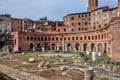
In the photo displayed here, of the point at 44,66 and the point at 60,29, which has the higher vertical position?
the point at 60,29

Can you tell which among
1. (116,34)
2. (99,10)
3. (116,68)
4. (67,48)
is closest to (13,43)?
(67,48)

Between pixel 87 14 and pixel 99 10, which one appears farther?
pixel 87 14

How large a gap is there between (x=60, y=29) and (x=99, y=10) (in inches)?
783

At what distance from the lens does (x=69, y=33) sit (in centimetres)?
9381

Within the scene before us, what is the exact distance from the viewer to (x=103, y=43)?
75.6 m

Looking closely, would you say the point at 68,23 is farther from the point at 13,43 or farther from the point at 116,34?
the point at 116,34

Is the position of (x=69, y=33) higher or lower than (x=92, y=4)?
lower

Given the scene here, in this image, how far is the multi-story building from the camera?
83.8 metres

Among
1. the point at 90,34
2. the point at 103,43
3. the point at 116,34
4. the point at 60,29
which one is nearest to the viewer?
→ the point at 116,34

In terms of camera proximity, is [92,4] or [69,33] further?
[92,4]

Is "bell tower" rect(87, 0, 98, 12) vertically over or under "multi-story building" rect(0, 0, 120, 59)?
over

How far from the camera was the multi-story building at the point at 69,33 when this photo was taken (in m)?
83.8

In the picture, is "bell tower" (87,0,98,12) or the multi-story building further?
"bell tower" (87,0,98,12)

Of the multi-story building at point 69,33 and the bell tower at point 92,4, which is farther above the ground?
the bell tower at point 92,4
